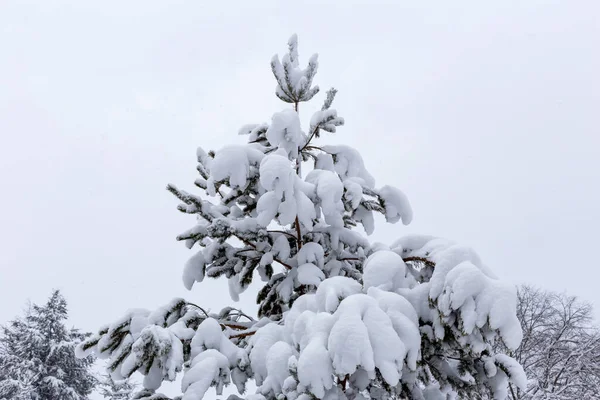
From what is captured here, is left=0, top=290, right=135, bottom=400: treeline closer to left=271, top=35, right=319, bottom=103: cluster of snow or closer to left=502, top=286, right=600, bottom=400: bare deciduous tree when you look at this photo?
left=502, top=286, right=600, bottom=400: bare deciduous tree

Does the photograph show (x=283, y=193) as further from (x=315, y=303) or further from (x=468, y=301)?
(x=468, y=301)

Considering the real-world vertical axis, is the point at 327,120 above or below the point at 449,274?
above

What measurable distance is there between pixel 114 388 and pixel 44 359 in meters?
3.29

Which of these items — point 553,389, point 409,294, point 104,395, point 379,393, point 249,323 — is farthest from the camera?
point 104,395

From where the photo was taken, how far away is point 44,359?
20.6 meters

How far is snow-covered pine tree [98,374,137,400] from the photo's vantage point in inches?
808

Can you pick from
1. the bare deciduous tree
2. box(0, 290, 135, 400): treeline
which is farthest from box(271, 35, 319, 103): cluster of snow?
box(0, 290, 135, 400): treeline

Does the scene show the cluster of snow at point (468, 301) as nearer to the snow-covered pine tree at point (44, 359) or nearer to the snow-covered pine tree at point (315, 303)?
the snow-covered pine tree at point (315, 303)

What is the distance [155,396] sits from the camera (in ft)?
10.3

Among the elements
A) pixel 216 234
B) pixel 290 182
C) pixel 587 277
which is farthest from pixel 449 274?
pixel 587 277

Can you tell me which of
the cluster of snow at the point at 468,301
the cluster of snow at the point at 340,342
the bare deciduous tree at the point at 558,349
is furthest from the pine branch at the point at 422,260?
the bare deciduous tree at the point at 558,349

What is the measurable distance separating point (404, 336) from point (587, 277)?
121 meters

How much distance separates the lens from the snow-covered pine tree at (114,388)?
67.4ft

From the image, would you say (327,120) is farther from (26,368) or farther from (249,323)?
(26,368)
